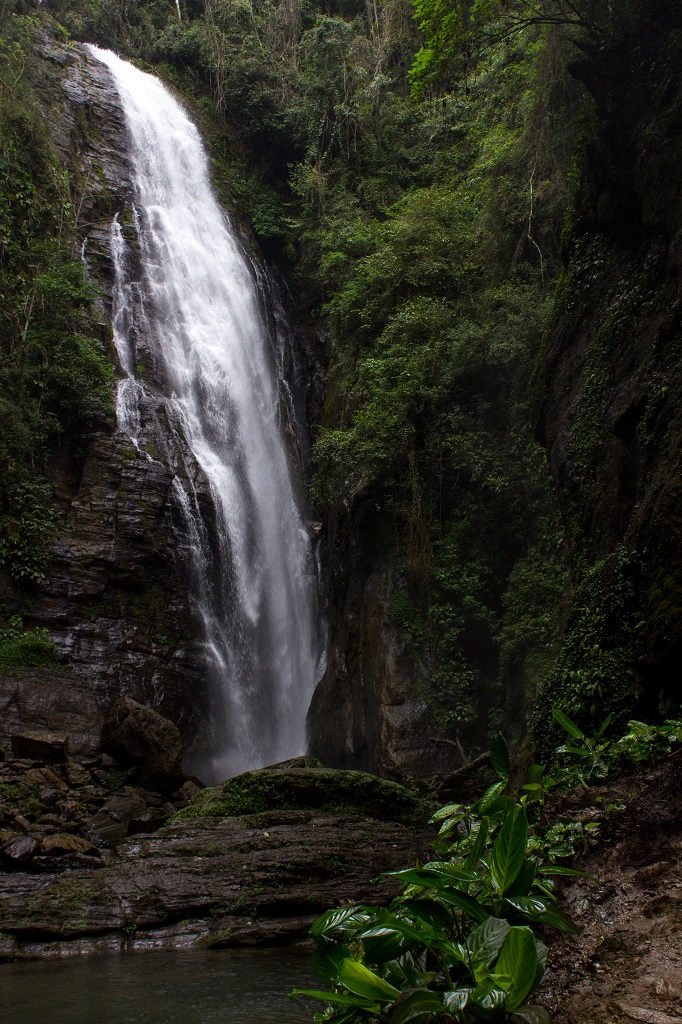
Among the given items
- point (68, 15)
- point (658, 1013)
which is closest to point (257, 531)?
point (658, 1013)

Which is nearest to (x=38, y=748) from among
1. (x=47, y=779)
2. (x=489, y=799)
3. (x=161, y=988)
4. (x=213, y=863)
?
(x=47, y=779)

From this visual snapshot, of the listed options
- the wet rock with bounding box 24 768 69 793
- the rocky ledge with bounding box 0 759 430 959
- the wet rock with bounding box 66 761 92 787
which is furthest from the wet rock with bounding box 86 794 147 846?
the wet rock with bounding box 24 768 69 793

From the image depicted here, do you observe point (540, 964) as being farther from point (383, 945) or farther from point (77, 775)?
point (77, 775)

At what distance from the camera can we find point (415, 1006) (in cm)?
204

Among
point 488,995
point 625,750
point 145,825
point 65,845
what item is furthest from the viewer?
point 145,825

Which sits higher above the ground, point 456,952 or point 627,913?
A: point 456,952

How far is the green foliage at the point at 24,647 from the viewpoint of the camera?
12.8 meters

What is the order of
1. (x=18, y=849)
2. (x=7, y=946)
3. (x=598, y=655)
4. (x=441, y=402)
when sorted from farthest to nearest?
(x=441, y=402), (x=18, y=849), (x=7, y=946), (x=598, y=655)

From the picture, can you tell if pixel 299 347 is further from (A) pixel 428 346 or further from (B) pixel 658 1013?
(B) pixel 658 1013

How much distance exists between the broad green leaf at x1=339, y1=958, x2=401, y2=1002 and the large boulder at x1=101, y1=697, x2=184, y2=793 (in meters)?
9.97

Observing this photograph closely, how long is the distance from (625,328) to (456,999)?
797 centimetres

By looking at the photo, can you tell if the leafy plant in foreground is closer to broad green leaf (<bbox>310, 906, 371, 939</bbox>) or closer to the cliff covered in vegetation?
broad green leaf (<bbox>310, 906, 371, 939</bbox>)

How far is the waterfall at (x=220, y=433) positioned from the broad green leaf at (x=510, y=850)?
13361mm

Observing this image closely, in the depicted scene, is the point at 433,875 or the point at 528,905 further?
the point at 433,875
